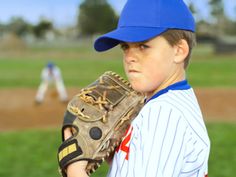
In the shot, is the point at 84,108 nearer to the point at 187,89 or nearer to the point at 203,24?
the point at 187,89

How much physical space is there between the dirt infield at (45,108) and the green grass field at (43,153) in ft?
5.24

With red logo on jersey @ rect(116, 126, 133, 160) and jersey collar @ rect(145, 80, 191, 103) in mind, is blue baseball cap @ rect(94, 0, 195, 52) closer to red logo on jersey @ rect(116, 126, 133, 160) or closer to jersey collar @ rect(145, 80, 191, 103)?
jersey collar @ rect(145, 80, 191, 103)

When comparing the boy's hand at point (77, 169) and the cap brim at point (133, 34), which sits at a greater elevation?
the cap brim at point (133, 34)

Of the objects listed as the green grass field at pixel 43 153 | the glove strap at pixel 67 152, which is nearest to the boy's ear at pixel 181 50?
the glove strap at pixel 67 152

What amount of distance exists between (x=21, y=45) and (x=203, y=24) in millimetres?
40375

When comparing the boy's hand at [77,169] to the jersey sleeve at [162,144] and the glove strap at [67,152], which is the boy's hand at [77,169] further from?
the jersey sleeve at [162,144]

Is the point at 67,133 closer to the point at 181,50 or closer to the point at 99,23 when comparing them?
the point at 181,50

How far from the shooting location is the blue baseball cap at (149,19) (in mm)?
1565

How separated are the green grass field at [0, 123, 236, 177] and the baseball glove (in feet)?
13.1

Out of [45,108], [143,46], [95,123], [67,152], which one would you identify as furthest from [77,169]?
[45,108]

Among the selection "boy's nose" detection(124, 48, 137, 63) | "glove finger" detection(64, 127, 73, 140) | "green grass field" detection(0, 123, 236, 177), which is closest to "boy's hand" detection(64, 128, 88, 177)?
"glove finger" detection(64, 127, 73, 140)

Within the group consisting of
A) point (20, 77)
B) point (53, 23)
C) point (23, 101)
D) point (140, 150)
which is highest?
point (53, 23)

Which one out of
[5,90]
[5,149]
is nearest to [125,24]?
[5,149]

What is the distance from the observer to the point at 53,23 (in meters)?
89.1
